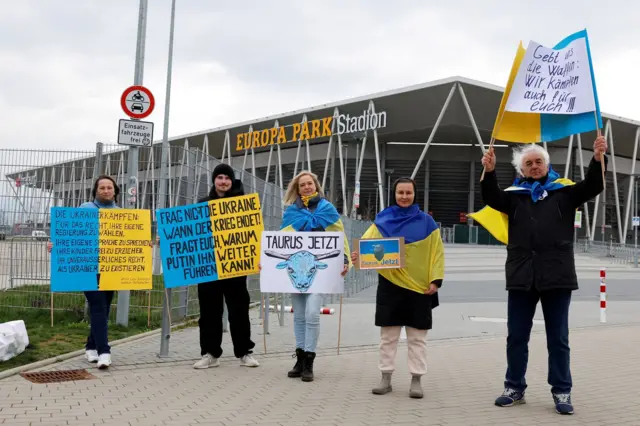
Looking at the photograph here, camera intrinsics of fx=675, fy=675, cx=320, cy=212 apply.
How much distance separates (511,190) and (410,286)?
1.20 meters

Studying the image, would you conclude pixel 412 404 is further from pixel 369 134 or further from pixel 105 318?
pixel 369 134

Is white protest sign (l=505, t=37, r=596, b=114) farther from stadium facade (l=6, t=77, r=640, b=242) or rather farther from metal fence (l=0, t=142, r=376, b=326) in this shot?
stadium facade (l=6, t=77, r=640, b=242)

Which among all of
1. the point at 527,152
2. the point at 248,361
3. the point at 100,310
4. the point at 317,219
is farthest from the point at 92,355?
the point at 527,152

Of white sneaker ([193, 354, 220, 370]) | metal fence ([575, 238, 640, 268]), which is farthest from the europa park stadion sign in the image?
white sneaker ([193, 354, 220, 370])

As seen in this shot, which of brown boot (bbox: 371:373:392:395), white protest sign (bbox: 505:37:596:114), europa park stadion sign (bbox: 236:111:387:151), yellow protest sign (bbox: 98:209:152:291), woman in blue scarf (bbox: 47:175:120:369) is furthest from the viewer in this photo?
europa park stadion sign (bbox: 236:111:387:151)

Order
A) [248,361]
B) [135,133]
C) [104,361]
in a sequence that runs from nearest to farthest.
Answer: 1. [104,361]
2. [248,361]
3. [135,133]

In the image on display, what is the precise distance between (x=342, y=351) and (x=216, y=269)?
2.05 metres

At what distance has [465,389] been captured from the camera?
20.0ft

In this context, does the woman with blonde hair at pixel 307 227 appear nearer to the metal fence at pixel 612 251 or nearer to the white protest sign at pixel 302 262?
the white protest sign at pixel 302 262

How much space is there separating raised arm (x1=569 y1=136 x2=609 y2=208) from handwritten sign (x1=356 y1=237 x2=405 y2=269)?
1.48m

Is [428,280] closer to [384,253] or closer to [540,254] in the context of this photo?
[384,253]

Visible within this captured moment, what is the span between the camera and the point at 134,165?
9609 millimetres

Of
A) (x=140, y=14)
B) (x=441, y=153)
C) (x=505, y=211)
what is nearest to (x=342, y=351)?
(x=505, y=211)

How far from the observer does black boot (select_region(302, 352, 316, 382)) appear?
6.29 metres
